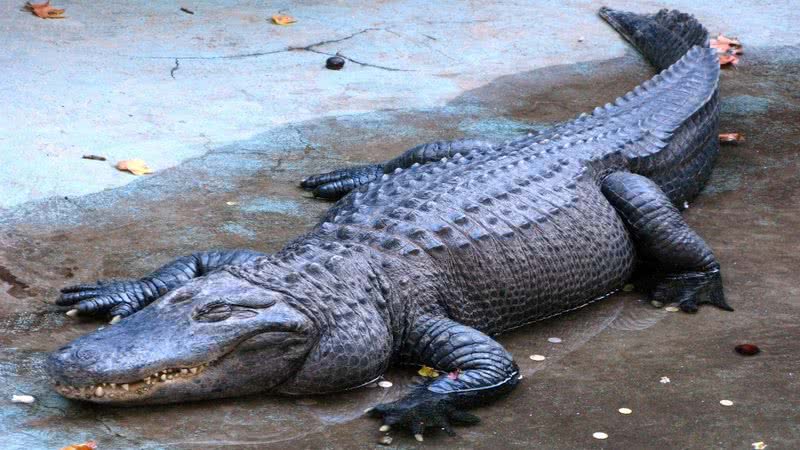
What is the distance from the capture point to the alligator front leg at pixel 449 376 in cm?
398

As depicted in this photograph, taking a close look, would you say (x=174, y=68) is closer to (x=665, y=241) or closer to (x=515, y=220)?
(x=515, y=220)

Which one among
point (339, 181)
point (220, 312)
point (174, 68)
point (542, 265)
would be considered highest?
point (220, 312)

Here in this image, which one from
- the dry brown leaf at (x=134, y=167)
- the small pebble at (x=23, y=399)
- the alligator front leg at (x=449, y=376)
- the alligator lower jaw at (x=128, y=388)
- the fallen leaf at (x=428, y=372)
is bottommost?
the dry brown leaf at (x=134, y=167)

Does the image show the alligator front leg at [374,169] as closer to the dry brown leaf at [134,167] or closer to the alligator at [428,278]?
the alligator at [428,278]

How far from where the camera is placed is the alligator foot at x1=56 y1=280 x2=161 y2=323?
4691 millimetres

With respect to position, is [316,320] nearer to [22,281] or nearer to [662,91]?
[22,281]

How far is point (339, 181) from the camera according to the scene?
6.05 meters

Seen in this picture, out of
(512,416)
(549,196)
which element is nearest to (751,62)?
(549,196)

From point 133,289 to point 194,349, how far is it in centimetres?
91

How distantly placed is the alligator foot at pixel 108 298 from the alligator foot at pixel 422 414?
1.20 m

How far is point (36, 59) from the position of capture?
24.9 feet

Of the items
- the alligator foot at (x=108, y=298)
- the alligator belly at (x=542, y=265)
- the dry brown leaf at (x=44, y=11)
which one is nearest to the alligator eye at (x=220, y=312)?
the alligator foot at (x=108, y=298)

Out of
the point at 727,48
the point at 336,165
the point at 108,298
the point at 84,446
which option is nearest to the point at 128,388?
the point at 84,446

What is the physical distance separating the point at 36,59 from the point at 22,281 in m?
3.06
